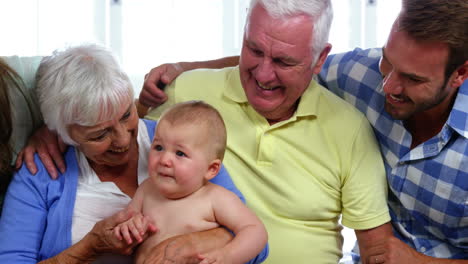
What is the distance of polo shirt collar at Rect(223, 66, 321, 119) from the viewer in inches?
84.4

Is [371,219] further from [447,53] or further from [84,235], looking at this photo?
[84,235]

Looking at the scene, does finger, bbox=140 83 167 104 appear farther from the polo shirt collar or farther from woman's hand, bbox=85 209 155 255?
woman's hand, bbox=85 209 155 255

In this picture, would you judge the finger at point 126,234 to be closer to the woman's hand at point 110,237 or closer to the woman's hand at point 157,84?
the woman's hand at point 110,237

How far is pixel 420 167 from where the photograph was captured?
208 centimetres

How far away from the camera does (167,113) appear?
1.86m

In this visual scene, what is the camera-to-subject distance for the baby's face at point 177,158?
179 cm

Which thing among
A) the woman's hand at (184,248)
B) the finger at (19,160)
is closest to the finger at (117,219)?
the woman's hand at (184,248)

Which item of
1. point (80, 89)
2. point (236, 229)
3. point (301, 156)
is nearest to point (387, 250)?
point (301, 156)

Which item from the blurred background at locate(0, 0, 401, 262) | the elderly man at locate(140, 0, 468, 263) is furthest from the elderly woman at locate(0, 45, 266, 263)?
the blurred background at locate(0, 0, 401, 262)

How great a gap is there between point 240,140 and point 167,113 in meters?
0.38

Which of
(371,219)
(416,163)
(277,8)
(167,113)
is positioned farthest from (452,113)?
(167,113)

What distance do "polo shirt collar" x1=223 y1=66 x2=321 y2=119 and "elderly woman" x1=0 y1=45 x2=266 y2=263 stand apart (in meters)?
0.31

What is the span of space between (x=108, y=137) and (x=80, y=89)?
17 centimetres

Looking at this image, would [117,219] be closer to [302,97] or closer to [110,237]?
[110,237]
